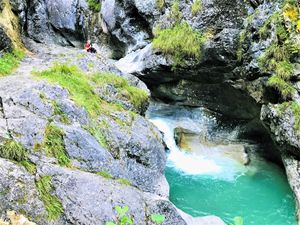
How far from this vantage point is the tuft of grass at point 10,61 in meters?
10.5

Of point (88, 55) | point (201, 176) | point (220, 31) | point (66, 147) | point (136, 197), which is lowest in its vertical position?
point (201, 176)

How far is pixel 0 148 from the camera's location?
262 inches

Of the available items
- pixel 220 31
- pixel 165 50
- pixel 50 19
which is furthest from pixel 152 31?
pixel 50 19

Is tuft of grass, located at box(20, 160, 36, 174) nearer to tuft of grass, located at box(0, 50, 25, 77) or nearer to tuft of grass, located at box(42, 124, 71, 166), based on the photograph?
tuft of grass, located at box(42, 124, 71, 166)

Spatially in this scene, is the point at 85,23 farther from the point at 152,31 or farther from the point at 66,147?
the point at 66,147

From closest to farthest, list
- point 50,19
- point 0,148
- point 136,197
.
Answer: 1. point 0,148
2. point 136,197
3. point 50,19

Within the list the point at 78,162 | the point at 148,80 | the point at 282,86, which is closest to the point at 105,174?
the point at 78,162

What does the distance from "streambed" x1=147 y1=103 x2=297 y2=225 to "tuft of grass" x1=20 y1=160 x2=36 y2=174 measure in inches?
215

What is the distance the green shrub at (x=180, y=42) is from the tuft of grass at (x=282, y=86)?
327 cm

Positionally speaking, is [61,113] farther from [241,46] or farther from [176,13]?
[176,13]

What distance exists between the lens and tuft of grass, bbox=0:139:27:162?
6.68 metres

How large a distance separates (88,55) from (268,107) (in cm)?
594

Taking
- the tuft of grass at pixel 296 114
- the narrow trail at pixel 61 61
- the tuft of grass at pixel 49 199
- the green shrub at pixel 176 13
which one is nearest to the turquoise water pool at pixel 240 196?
the tuft of grass at pixel 296 114

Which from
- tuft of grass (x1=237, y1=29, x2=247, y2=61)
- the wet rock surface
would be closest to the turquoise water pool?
the wet rock surface
